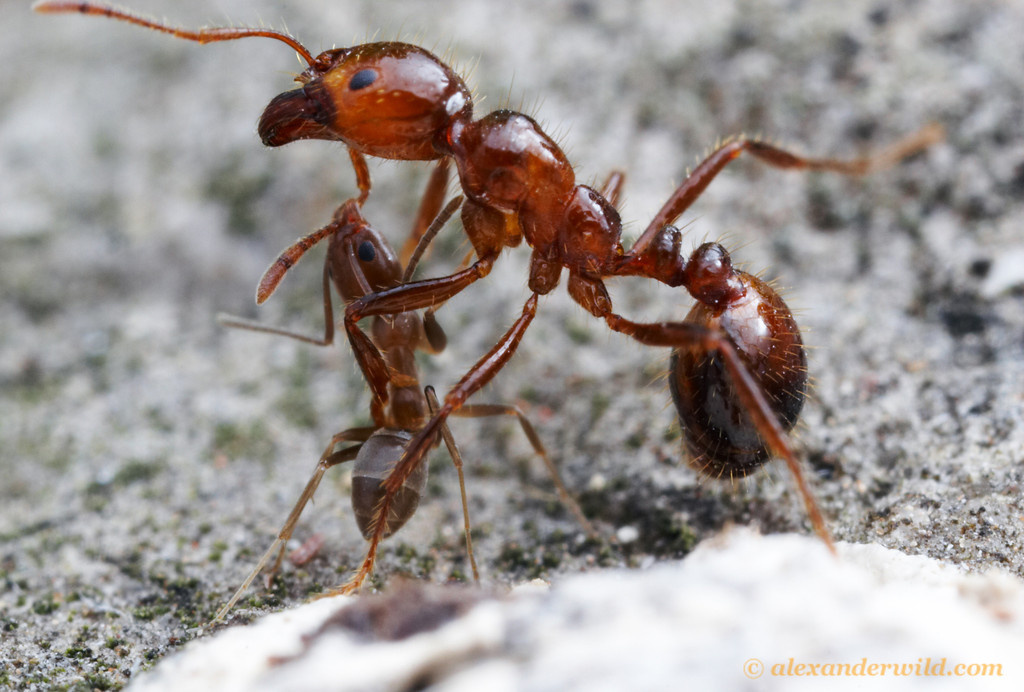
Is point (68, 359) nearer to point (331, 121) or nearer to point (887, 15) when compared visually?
point (331, 121)

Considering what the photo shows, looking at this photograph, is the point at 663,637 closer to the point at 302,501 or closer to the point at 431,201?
the point at 302,501

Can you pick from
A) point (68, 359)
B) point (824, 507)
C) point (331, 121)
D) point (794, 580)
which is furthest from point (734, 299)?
point (68, 359)

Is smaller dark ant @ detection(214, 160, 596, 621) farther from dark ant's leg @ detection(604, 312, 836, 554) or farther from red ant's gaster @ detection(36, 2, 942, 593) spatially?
dark ant's leg @ detection(604, 312, 836, 554)

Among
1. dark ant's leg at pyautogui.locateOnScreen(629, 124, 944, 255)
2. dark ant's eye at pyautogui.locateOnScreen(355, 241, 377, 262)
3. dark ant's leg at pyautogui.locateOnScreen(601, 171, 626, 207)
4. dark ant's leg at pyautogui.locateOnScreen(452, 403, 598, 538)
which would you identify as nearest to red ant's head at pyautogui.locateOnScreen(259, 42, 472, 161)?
dark ant's eye at pyautogui.locateOnScreen(355, 241, 377, 262)

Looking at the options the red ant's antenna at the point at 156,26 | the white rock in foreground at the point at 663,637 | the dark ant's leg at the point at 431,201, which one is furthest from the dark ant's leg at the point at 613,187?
the white rock in foreground at the point at 663,637

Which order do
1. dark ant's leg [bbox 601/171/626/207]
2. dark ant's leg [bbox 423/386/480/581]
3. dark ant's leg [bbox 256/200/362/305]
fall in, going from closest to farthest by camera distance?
dark ant's leg [bbox 423/386/480/581], dark ant's leg [bbox 256/200/362/305], dark ant's leg [bbox 601/171/626/207]

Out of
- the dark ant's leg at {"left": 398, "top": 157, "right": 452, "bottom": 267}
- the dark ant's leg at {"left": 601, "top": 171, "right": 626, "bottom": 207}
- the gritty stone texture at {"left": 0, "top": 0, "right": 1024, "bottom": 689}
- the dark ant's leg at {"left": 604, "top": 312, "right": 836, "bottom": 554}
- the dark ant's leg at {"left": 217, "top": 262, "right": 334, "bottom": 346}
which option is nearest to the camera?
the dark ant's leg at {"left": 604, "top": 312, "right": 836, "bottom": 554}

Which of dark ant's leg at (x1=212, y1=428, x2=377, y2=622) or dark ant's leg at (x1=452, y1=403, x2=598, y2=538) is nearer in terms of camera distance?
dark ant's leg at (x1=212, y1=428, x2=377, y2=622)

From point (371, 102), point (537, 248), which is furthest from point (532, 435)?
point (371, 102)
